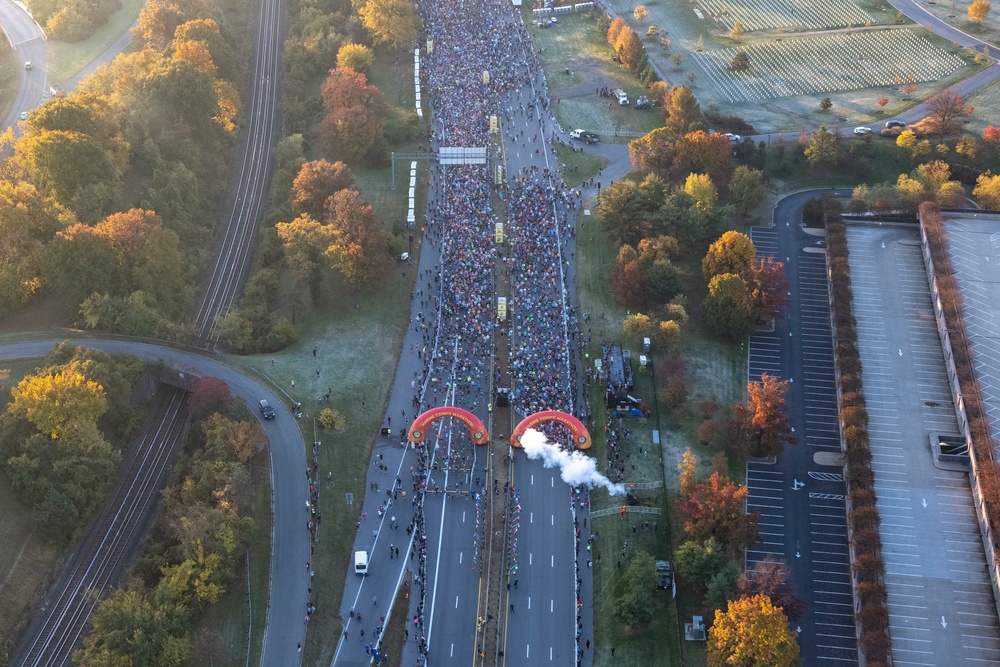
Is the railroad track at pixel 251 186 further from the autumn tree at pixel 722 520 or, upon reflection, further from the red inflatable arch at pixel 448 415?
the autumn tree at pixel 722 520

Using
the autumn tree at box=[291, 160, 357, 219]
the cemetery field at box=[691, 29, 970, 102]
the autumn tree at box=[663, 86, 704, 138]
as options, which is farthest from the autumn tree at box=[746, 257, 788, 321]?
the cemetery field at box=[691, 29, 970, 102]

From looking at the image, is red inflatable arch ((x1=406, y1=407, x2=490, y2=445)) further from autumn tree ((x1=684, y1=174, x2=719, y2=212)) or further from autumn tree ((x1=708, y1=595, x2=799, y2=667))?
autumn tree ((x1=684, y1=174, x2=719, y2=212))

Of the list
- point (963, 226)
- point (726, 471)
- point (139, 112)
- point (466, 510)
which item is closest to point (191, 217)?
point (139, 112)

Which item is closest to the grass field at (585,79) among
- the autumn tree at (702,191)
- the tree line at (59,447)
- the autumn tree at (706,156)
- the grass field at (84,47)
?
the autumn tree at (706,156)

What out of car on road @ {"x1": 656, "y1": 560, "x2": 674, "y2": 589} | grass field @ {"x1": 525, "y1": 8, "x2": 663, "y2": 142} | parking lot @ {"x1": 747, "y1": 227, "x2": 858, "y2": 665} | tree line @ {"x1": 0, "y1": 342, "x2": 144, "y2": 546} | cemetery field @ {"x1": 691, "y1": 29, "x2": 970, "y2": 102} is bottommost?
cemetery field @ {"x1": 691, "y1": 29, "x2": 970, "y2": 102}

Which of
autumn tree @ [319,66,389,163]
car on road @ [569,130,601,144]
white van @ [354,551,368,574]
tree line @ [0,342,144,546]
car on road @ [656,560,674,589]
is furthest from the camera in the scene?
car on road @ [569,130,601,144]

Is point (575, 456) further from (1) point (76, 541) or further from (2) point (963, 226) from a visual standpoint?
(2) point (963, 226)
